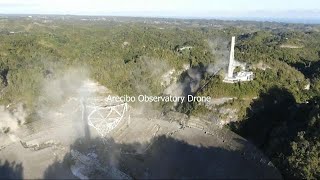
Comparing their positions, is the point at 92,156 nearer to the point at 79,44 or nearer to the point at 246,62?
the point at 246,62

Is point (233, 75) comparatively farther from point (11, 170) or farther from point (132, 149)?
point (11, 170)

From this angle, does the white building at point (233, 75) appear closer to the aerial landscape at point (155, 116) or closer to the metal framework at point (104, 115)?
the aerial landscape at point (155, 116)

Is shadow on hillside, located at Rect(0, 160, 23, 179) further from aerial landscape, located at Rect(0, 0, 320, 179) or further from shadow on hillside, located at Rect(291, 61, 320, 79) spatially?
shadow on hillside, located at Rect(291, 61, 320, 79)

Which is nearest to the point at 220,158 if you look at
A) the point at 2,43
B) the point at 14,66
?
the point at 14,66

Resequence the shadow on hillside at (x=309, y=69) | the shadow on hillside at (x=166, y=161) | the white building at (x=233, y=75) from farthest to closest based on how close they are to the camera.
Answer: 1. the shadow on hillside at (x=309, y=69)
2. the white building at (x=233, y=75)
3. the shadow on hillside at (x=166, y=161)

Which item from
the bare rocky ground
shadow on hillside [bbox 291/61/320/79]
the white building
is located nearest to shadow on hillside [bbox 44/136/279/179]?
the bare rocky ground

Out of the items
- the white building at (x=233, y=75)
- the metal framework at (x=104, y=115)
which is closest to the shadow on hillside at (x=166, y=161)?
the metal framework at (x=104, y=115)

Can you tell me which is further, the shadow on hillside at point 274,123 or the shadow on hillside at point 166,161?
the shadow on hillside at point 274,123
